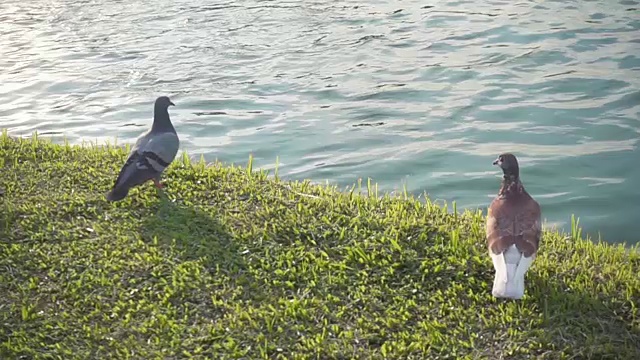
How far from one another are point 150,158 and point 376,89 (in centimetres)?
471

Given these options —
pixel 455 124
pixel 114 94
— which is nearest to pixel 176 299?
pixel 455 124

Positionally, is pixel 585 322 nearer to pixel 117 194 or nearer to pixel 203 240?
pixel 203 240

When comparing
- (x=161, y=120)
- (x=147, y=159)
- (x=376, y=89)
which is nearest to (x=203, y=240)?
(x=147, y=159)

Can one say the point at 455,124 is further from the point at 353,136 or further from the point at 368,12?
the point at 368,12

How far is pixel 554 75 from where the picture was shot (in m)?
10.8

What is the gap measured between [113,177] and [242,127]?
2.78 metres

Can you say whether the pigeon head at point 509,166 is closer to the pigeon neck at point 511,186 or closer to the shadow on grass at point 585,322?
the pigeon neck at point 511,186

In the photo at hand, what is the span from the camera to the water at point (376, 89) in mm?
8328

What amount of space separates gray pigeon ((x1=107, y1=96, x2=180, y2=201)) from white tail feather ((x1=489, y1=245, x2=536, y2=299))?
303 cm

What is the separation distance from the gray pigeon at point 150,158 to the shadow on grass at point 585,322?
3.20m

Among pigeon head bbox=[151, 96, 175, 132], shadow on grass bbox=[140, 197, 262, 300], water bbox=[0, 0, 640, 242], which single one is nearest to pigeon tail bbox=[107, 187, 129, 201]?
shadow on grass bbox=[140, 197, 262, 300]

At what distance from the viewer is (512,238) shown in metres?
5.04

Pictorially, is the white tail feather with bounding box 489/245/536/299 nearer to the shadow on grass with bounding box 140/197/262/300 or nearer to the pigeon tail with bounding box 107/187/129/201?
the shadow on grass with bounding box 140/197/262/300

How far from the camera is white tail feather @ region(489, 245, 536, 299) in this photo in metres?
4.80
